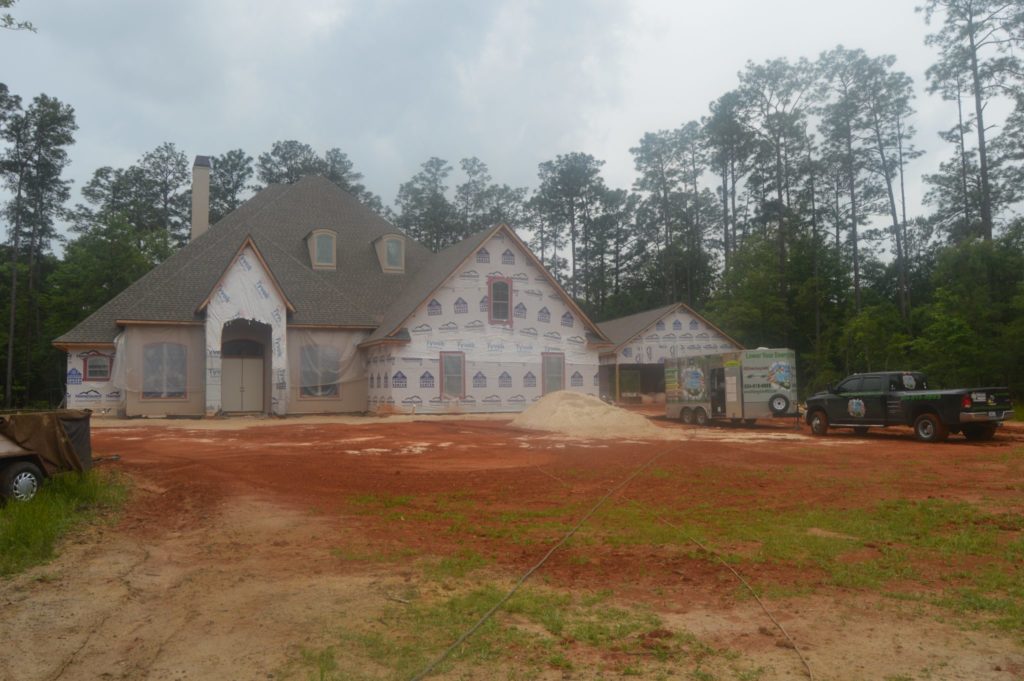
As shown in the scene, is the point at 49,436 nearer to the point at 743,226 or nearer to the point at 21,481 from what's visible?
the point at 21,481

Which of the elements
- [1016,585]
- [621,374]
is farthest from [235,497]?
[621,374]

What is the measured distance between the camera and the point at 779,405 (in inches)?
944

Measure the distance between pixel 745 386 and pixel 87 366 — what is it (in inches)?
924

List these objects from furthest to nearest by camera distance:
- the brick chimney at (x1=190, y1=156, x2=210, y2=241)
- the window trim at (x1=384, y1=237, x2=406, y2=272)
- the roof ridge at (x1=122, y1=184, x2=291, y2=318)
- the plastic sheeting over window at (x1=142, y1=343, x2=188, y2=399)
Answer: the brick chimney at (x1=190, y1=156, x2=210, y2=241)
the window trim at (x1=384, y1=237, x2=406, y2=272)
the roof ridge at (x1=122, y1=184, x2=291, y2=318)
the plastic sheeting over window at (x1=142, y1=343, x2=188, y2=399)

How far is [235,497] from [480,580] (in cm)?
552

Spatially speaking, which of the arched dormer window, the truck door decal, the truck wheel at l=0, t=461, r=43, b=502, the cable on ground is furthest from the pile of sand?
the arched dormer window

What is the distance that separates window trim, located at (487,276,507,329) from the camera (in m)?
31.1

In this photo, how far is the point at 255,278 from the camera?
28.5 m

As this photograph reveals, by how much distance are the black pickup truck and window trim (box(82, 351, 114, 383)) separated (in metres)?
24.3

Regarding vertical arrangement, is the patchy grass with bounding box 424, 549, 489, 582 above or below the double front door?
below

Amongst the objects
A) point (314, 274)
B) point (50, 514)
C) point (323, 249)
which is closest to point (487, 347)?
point (314, 274)

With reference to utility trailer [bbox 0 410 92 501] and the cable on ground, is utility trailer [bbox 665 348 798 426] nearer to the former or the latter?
the cable on ground

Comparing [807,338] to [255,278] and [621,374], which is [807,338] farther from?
[255,278]

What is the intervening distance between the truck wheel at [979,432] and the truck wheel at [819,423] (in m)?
3.47
